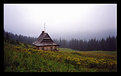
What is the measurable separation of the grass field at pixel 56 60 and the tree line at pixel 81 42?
7.8 inches

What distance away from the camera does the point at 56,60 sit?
356 centimetres

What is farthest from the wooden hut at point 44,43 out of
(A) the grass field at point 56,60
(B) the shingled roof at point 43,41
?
(A) the grass field at point 56,60

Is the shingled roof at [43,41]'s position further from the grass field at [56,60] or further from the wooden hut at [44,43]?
the grass field at [56,60]

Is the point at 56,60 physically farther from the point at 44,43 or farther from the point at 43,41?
the point at 43,41

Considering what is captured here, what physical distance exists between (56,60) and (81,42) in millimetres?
1528

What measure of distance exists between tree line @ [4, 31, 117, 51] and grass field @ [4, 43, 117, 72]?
0.20 meters

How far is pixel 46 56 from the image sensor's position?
144 inches

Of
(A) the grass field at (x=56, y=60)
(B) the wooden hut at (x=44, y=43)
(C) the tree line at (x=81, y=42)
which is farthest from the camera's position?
(B) the wooden hut at (x=44, y=43)

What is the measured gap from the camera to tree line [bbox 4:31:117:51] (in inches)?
139

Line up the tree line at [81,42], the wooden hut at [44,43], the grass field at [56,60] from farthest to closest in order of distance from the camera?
1. the wooden hut at [44,43]
2. the tree line at [81,42]
3. the grass field at [56,60]

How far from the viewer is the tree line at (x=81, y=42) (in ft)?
11.6

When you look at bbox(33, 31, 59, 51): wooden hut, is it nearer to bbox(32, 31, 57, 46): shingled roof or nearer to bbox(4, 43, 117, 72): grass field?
bbox(32, 31, 57, 46): shingled roof
